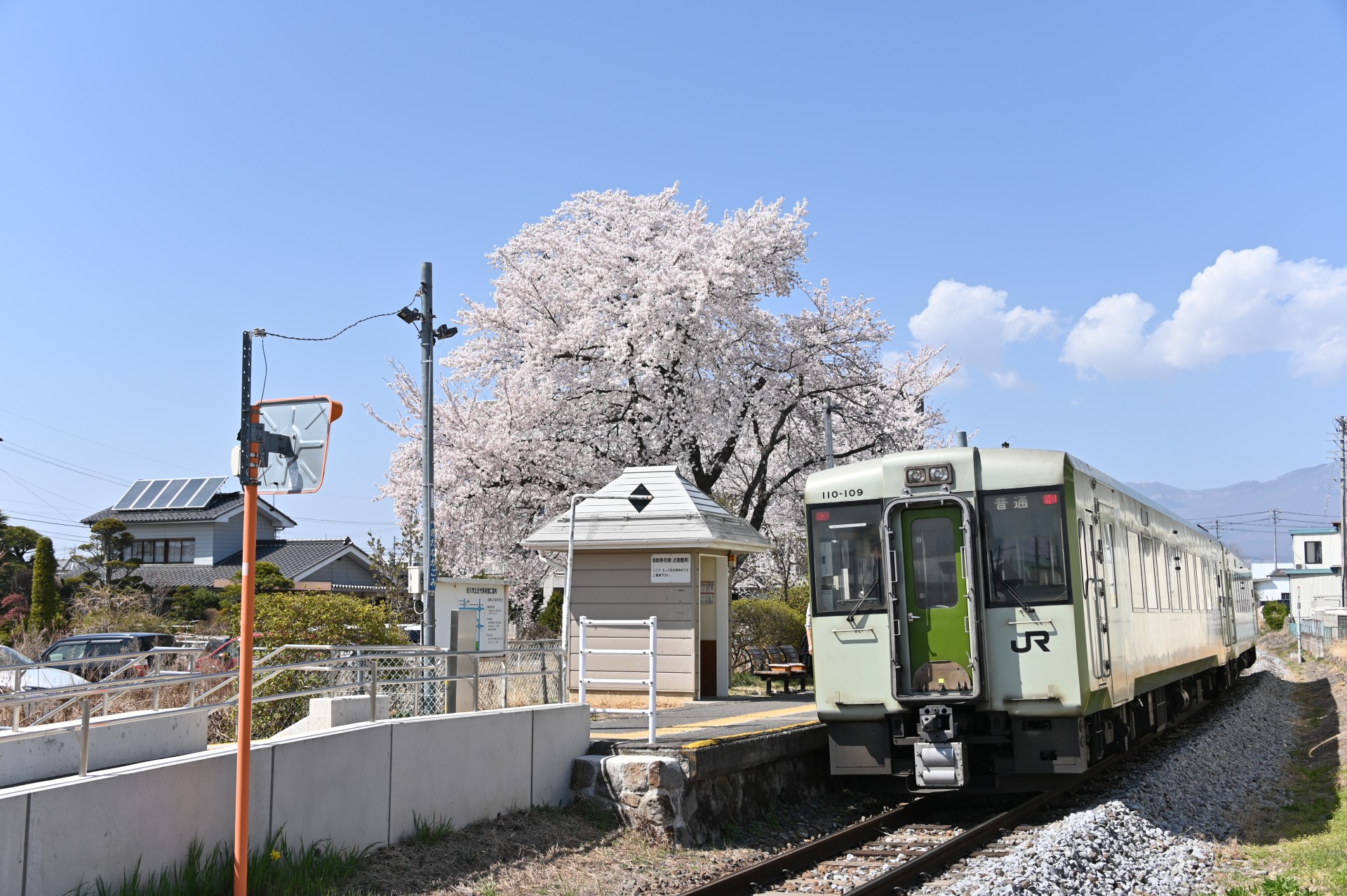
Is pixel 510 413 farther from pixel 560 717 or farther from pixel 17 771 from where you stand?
pixel 17 771

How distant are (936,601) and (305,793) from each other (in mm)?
5393

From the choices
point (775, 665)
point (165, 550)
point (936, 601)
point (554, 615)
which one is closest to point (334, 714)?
point (936, 601)

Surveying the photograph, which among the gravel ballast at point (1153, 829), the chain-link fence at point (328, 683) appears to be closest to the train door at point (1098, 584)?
the gravel ballast at point (1153, 829)

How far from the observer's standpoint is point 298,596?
487 inches

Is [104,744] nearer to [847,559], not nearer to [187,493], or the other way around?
[847,559]

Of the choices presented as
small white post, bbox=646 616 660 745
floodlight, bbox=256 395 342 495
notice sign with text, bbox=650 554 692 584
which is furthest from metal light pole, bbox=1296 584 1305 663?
floodlight, bbox=256 395 342 495

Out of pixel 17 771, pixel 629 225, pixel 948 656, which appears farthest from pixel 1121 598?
pixel 629 225

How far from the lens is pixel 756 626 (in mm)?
22609

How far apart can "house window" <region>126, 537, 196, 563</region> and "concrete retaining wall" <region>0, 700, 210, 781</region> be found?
4329 cm

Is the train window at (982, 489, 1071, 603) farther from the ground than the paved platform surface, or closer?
farther from the ground

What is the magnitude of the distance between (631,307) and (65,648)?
38.1ft

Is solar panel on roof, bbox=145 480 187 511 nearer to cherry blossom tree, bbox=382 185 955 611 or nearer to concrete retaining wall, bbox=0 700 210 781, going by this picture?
cherry blossom tree, bbox=382 185 955 611

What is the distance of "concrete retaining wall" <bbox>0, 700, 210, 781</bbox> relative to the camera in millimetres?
6340

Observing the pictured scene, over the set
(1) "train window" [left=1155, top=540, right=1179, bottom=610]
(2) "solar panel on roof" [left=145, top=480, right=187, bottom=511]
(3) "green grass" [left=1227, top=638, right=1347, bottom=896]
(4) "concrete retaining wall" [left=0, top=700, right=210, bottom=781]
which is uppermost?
(2) "solar panel on roof" [left=145, top=480, right=187, bottom=511]
